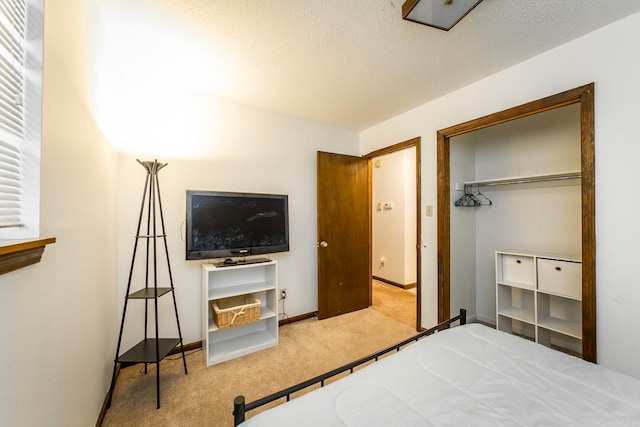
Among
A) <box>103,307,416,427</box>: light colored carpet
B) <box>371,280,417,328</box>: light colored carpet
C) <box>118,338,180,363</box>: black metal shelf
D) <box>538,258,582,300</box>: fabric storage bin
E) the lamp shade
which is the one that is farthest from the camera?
<box>371,280,417,328</box>: light colored carpet

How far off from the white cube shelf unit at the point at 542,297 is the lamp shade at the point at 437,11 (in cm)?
225

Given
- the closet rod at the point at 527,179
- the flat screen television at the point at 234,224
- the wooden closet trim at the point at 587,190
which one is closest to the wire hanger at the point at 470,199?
the closet rod at the point at 527,179

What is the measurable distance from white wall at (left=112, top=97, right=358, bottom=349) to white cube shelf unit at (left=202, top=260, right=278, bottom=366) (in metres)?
→ 0.21

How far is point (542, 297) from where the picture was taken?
2.53m

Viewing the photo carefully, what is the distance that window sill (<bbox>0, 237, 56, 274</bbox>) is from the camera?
0.66 meters

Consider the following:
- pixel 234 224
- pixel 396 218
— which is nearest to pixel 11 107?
pixel 234 224

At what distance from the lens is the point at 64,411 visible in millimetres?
1101

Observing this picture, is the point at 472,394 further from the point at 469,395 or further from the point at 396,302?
the point at 396,302

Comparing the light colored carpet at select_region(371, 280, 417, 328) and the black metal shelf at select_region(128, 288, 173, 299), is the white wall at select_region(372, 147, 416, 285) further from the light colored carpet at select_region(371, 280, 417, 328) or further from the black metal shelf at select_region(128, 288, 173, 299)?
the black metal shelf at select_region(128, 288, 173, 299)

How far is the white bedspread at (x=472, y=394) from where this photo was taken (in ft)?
2.94

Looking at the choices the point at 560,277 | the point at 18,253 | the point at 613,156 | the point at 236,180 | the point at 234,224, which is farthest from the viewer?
the point at 236,180

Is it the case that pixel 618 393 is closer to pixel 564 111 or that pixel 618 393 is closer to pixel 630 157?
pixel 630 157

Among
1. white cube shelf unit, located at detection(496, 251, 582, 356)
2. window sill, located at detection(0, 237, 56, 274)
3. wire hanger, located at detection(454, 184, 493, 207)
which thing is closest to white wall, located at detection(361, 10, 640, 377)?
white cube shelf unit, located at detection(496, 251, 582, 356)

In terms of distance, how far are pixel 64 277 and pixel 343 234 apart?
2692mm
